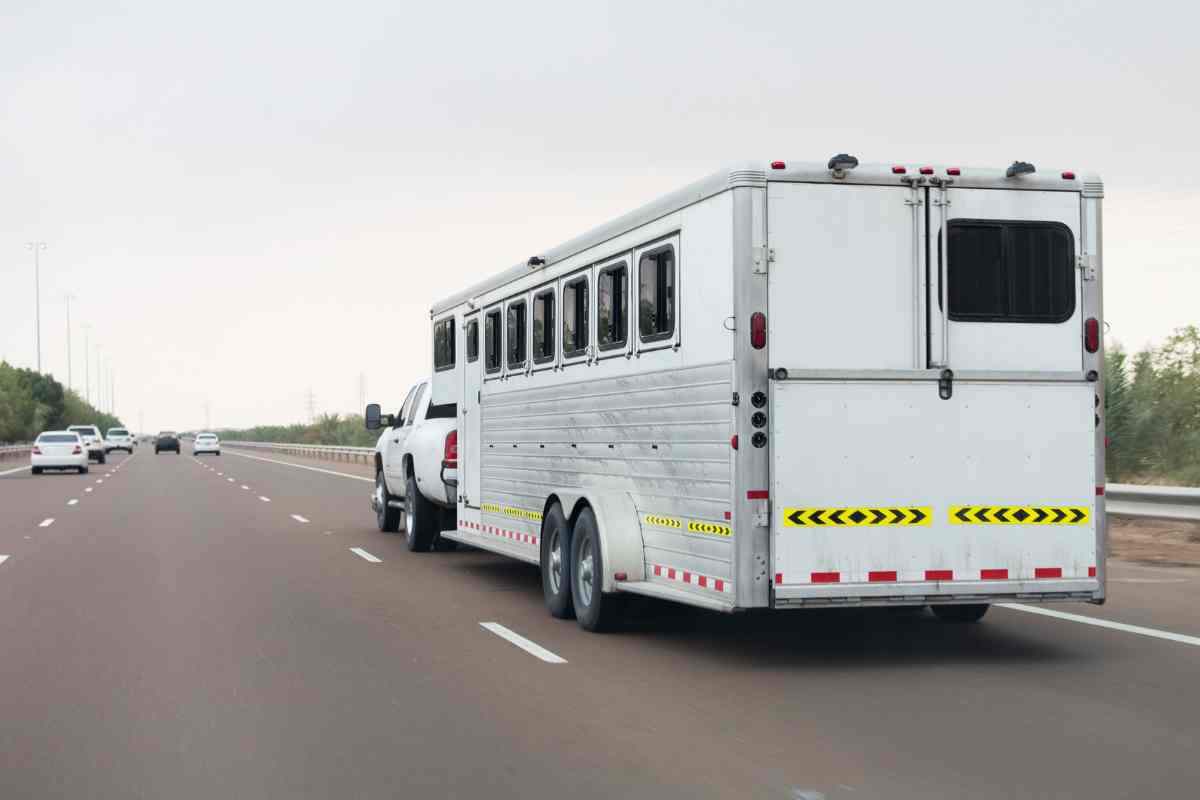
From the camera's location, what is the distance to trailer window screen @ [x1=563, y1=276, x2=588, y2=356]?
Answer: 11406 mm

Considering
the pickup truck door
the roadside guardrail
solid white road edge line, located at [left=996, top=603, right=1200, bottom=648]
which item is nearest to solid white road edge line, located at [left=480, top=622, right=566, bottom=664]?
solid white road edge line, located at [left=996, top=603, right=1200, bottom=648]

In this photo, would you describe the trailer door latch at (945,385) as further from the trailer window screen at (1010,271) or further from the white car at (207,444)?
the white car at (207,444)

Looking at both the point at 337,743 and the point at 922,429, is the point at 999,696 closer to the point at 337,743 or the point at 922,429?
the point at 922,429

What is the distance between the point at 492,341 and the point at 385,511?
7.31 m

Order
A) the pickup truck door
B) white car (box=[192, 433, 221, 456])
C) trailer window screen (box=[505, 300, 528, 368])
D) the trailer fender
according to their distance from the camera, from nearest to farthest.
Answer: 1. the trailer fender
2. trailer window screen (box=[505, 300, 528, 368])
3. the pickup truck door
4. white car (box=[192, 433, 221, 456])

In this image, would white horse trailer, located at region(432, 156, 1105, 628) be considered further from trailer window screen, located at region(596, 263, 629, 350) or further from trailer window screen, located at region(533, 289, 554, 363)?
trailer window screen, located at region(533, 289, 554, 363)

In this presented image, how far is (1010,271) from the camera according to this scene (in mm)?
9219

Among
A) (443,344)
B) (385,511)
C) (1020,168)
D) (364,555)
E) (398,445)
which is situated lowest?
(364,555)

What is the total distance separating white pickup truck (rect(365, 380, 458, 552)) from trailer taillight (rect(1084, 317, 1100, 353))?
8.18 meters

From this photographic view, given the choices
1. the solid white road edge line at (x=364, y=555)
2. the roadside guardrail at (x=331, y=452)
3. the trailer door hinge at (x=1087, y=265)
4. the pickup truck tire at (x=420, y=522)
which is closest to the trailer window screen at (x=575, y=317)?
the trailer door hinge at (x=1087, y=265)

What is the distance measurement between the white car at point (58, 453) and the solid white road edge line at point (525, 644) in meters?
41.8

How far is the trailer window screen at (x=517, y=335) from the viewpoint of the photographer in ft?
43.2

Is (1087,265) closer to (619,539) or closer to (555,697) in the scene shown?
(619,539)

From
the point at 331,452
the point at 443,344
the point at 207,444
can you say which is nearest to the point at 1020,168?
the point at 443,344
